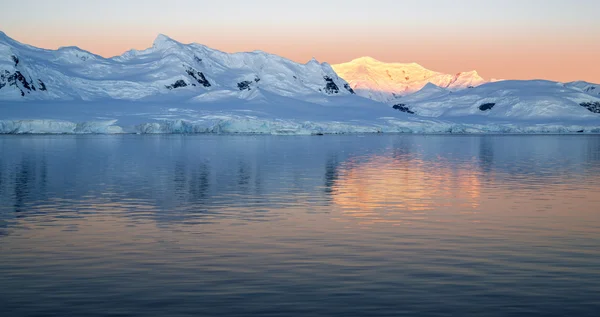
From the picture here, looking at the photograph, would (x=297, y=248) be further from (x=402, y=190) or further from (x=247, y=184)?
(x=247, y=184)

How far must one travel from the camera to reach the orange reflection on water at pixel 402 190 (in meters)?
32.8

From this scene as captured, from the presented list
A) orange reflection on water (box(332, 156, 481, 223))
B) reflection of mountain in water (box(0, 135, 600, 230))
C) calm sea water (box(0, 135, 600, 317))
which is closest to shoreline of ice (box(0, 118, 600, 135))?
reflection of mountain in water (box(0, 135, 600, 230))

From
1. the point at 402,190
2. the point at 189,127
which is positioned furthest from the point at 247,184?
the point at 189,127

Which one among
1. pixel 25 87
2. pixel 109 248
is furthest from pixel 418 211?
pixel 25 87

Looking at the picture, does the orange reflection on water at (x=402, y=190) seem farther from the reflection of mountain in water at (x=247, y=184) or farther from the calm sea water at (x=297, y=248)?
the calm sea water at (x=297, y=248)

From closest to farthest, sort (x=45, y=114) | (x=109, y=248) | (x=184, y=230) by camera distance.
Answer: (x=109, y=248), (x=184, y=230), (x=45, y=114)

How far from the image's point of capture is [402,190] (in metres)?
42.0

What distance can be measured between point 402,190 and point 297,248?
19498mm

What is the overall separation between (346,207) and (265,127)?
132384 mm

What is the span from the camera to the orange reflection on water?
32.8m

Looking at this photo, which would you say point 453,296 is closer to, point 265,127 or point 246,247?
point 246,247

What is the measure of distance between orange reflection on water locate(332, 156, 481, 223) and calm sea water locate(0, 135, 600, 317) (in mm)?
Result: 165

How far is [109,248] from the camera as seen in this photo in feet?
75.8

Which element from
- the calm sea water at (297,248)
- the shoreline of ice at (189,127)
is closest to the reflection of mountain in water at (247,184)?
the calm sea water at (297,248)
